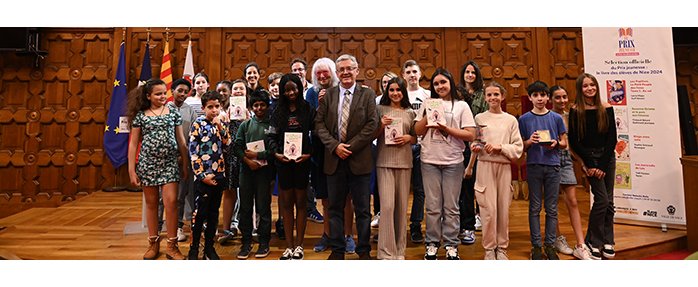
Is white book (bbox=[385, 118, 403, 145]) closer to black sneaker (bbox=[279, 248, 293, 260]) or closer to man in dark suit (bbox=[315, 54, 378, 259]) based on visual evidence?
man in dark suit (bbox=[315, 54, 378, 259])

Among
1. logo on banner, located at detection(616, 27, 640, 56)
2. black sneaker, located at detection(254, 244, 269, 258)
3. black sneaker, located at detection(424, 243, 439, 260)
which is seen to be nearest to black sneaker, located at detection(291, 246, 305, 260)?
black sneaker, located at detection(254, 244, 269, 258)

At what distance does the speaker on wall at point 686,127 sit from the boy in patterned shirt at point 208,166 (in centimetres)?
458

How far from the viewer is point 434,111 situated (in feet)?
7.66

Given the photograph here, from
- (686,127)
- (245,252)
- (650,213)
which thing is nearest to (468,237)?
(245,252)

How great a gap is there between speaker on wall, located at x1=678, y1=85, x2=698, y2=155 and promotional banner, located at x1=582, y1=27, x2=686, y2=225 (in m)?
0.93

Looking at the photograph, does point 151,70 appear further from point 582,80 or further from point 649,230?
point 649,230

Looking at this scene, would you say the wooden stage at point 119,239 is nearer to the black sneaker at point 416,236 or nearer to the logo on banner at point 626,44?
the black sneaker at point 416,236

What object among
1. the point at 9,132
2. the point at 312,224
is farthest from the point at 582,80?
the point at 9,132

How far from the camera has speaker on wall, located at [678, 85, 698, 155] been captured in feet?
12.9

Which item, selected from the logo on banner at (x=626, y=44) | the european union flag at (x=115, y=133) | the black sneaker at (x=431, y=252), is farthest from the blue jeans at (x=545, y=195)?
the european union flag at (x=115, y=133)

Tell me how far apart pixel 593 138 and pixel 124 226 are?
3.97 meters

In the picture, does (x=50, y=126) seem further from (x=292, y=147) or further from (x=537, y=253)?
(x=537, y=253)

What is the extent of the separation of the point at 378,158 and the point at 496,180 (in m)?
0.77

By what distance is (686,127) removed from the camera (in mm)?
3938
